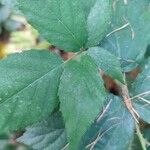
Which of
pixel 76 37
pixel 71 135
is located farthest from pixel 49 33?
pixel 71 135

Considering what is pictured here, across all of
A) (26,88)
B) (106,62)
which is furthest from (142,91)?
(26,88)

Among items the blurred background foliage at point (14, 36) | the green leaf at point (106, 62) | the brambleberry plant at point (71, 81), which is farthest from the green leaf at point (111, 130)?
the blurred background foliage at point (14, 36)

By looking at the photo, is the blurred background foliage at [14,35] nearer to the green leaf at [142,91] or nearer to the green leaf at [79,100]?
the green leaf at [142,91]

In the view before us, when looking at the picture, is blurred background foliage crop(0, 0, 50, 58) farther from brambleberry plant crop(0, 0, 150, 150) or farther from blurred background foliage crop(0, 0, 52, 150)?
brambleberry plant crop(0, 0, 150, 150)

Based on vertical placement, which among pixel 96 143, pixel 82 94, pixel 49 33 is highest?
pixel 49 33

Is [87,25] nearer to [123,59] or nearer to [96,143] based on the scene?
[123,59]

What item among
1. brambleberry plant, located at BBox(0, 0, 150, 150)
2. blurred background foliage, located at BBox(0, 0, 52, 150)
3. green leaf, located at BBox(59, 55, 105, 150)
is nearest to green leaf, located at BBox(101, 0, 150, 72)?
brambleberry plant, located at BBox(0, 0, 150, 150)

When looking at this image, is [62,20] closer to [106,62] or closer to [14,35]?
[106,62]
